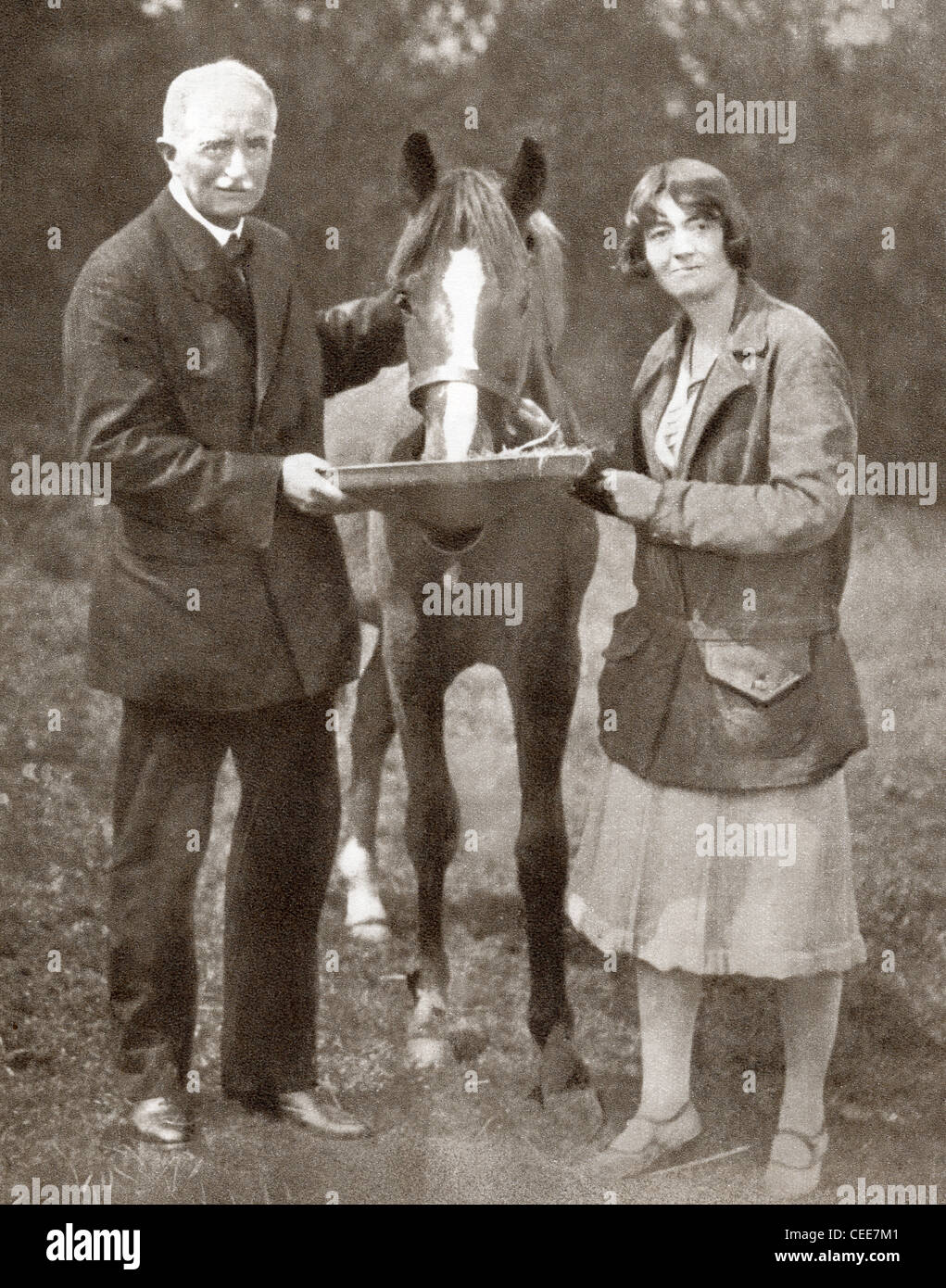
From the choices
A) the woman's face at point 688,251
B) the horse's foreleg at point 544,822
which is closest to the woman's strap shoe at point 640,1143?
the horse's foreleg at point 544,822

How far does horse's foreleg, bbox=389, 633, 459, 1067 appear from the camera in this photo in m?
4.19

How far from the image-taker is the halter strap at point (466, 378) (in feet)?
12.2

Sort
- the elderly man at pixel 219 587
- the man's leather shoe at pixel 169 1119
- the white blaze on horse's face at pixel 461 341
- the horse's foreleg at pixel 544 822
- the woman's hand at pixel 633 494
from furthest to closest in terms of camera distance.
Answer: the man's leather shoe at pixel 169 1119 < the horse's foreleg at pixel 544 822 < the elderly man at pixel 219 587 < the woman's hand at pixel 633 494 < the white blaze on horse's face at pixel 461 341

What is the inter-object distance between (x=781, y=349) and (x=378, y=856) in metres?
1.57

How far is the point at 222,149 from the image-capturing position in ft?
13.1

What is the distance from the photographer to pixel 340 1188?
427 cm

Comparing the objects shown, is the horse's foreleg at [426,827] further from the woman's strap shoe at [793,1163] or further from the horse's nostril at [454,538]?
the woman's strap shoe at [793,1163]

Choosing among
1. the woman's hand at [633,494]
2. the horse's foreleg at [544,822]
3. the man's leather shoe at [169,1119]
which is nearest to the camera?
the woman's hand at [633,494]

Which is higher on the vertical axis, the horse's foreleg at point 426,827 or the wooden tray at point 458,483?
the wooden tray at point 458,483

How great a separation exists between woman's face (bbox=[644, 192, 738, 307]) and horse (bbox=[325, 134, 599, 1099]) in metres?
0.25

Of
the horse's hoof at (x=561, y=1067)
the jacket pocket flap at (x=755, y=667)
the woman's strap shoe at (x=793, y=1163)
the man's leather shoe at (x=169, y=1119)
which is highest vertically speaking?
the jacket pocket flap at (x=755, y=667)

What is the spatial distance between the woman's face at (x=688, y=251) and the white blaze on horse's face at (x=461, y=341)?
46 centimetres

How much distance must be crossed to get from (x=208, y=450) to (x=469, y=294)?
720mm

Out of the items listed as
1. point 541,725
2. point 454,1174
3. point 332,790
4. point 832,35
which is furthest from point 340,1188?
point 832,35
